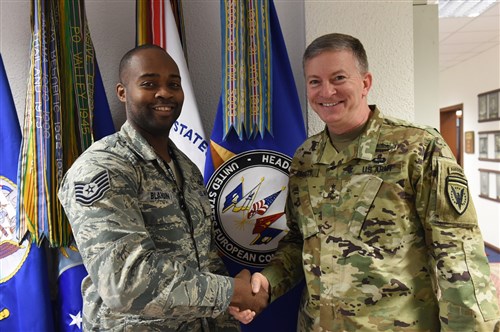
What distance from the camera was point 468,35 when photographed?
6043mm

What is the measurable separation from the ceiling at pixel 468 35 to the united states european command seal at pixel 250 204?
418 cm

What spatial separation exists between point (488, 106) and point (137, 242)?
7315 millimetres

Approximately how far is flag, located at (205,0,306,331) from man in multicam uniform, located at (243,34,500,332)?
0.32 m

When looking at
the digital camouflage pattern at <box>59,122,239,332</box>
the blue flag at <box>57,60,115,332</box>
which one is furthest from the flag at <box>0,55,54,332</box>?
the digital camouflage pattern at <box>59,122,239,332</box>

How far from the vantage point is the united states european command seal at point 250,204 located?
1.82 meters

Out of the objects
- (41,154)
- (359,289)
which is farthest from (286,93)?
(41,154)

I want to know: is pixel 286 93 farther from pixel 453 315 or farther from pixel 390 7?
pixel 453 315

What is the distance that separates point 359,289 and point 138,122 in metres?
0.93

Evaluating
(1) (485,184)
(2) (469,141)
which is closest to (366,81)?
(1) (485,184)

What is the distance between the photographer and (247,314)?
141 cm

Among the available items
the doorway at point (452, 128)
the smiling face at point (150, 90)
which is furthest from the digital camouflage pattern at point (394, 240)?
the doorway at point (452, 128)

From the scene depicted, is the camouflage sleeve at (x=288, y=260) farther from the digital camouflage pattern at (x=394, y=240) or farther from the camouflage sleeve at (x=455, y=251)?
the camouflage sleeve at (x=455, y=251)

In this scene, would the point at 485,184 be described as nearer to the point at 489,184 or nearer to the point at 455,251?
the point at 489,184

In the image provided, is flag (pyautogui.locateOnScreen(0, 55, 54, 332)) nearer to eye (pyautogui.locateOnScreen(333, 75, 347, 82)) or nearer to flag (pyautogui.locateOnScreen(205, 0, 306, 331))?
flag (pyautogui.locateOnScreen(205, 0, 306, 331))
